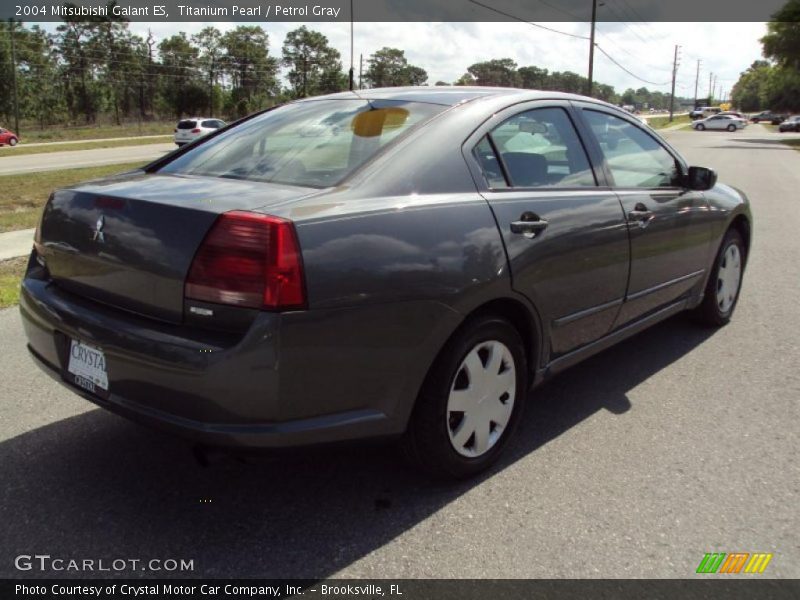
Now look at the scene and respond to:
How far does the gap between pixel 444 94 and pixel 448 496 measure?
6.10 ft

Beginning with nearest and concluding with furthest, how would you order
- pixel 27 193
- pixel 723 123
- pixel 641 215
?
pixel 641 215, pixel 27 193, pixel 723 123

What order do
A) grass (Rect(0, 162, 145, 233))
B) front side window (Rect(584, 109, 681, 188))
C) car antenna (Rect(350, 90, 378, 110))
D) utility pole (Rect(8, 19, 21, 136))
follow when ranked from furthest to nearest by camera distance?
utility pole (Rect(8, 19, 21, 136)) < grass (Rect(0, 162, 145, 233)) < front side window (Rect(584, 109, 681, 188)) < car antenna (Rect(350, 90, 378, 110))

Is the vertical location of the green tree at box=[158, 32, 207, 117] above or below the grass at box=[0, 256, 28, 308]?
above

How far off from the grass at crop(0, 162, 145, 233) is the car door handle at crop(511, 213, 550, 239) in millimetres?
5199

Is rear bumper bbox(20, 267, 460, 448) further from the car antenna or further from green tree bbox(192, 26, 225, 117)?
green tree bbox(192, 26, 225, 117)

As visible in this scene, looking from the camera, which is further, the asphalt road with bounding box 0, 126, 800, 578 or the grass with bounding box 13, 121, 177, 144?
the grass with bounding box 13, 121, 177, 144

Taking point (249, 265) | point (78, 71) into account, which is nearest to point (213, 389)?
point (249, 265)

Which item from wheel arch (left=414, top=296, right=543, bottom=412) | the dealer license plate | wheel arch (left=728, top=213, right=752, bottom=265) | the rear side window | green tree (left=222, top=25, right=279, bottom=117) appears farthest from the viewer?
green tree (left=222, top=25, right=279, bottom=117)

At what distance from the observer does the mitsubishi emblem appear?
8.55 ft

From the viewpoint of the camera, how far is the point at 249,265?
2248 mm

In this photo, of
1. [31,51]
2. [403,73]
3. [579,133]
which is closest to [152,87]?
[31,51]

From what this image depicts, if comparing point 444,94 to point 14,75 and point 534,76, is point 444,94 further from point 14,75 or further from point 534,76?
point 534,76

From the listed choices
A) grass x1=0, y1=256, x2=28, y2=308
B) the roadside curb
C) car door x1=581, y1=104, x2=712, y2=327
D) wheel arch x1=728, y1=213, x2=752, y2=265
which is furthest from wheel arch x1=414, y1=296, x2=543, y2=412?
the roadside curb

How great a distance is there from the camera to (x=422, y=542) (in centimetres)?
254
